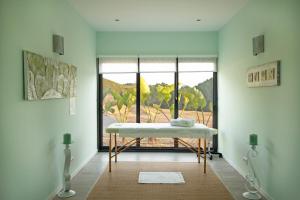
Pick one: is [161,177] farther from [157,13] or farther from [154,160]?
[157,13]

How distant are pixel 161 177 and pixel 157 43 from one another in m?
2.90

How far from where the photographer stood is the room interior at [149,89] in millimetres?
2674

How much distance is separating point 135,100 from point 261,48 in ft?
10.3

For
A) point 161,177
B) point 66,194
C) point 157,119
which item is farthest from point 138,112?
point 66,194

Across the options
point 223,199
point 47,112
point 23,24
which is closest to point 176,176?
point 223,199

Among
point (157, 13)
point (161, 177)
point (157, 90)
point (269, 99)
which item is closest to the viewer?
point (269, 99)

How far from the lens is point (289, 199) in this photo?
2854 millimetres

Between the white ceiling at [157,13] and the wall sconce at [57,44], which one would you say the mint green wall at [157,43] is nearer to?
the white ceiling at [157,13]

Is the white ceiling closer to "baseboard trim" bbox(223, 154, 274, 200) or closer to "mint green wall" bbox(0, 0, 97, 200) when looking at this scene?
"mint green wall" bbox(0, 0, 97, 200)

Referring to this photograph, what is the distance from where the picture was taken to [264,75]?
3402 mm

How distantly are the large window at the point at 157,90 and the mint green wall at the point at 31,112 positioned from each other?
59.6 inches

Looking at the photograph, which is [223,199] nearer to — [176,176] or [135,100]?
[176,176]

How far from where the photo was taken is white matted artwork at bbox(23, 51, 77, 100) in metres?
2.73

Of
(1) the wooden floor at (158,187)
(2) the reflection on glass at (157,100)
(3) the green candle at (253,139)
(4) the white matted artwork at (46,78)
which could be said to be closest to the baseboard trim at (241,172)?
(1) the wooden floor at (158,187)
